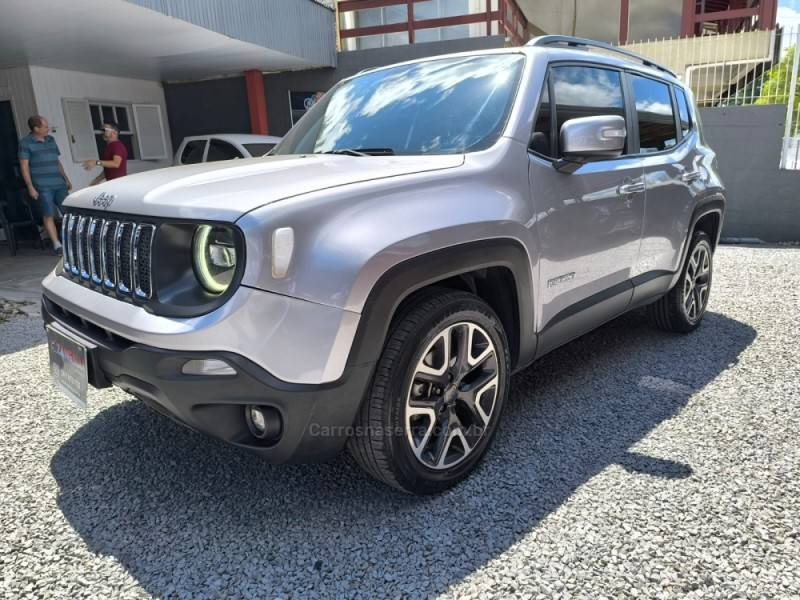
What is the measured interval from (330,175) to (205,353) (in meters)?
→ 0.80

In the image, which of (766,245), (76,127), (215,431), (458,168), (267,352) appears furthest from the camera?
(76,127)

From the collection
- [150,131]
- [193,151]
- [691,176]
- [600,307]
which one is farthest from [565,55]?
[150,131]

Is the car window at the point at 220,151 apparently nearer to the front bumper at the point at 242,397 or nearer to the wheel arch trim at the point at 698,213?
the wheel arch trim at the point at 698,213

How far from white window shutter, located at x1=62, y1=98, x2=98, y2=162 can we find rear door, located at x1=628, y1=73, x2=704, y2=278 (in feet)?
32.0

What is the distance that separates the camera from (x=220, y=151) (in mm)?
9062

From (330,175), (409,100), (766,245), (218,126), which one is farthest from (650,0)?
(330,175)

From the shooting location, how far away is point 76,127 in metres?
10.4

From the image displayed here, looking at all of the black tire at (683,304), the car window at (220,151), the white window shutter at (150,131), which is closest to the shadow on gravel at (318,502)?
the black tire at (683,304)

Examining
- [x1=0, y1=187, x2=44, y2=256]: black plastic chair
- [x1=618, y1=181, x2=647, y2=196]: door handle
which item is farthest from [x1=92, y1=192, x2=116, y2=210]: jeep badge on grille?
[x1=0, y1=187, x2=44, y2=256]: black plastic chair

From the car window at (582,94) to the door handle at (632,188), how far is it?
1.35 feet

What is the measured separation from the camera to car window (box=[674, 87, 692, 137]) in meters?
4.07

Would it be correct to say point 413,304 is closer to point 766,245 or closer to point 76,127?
point 766,245

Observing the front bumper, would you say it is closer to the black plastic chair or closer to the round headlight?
the round headlight

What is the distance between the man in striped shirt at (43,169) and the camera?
7.79 meters
